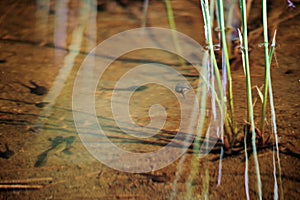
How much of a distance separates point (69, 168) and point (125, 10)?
141cm

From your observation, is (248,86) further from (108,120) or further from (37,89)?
(37,89)

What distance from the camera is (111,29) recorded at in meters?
2.21

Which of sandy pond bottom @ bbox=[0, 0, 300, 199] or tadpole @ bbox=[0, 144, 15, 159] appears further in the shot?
tadpole @ bbox=[0, 144, 15, 159]

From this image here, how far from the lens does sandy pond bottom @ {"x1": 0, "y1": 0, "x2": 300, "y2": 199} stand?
1.16 metres

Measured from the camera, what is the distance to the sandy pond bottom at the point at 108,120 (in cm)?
116

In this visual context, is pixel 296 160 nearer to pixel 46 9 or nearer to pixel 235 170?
pixel 235 170

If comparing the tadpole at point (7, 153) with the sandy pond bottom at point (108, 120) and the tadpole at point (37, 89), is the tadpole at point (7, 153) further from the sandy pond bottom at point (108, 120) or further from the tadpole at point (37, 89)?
the tadpole at point (37, 89)

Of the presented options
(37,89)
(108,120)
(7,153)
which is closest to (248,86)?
(108,120)

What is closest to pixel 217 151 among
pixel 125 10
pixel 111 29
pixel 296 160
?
pixel 296 160

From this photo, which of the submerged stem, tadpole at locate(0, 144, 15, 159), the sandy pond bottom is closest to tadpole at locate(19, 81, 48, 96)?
the sandy pond bottom

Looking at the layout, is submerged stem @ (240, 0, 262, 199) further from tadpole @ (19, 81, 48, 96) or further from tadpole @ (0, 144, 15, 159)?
tadpole @ (19, 81, 48, 96)

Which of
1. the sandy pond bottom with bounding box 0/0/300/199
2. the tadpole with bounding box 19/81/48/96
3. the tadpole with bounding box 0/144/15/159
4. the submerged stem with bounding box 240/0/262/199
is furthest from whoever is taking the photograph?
the tadpole with bounding box 19/81/48/96

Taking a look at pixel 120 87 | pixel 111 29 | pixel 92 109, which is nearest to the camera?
pixel 92 109

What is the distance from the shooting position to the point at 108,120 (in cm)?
145
